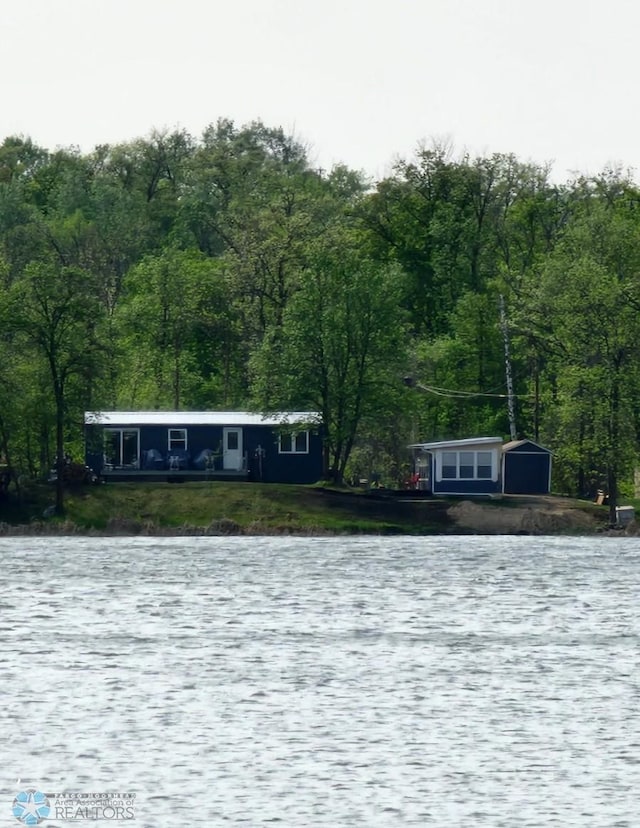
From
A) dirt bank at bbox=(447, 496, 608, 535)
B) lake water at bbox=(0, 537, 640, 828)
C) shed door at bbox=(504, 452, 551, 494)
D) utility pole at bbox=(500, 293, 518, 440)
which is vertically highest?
utility pole at bbox=(500, 293, 518, 440)

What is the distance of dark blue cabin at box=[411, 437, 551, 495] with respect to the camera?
344 ft

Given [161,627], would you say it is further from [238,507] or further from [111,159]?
[111,159]

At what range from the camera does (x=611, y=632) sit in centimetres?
4966

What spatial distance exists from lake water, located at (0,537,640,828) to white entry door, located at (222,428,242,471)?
37.8 m

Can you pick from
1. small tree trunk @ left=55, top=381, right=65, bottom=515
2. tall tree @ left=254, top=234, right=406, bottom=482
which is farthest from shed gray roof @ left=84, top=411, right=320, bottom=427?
small tree trunk @ left=55, top=381, right=65, bottom=515

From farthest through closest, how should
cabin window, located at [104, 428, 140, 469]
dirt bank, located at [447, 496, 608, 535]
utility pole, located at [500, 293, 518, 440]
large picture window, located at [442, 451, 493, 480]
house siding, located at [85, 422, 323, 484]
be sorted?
utility pole, located at [500, 293, 518, 440] < house siding, located at [85, 422, 323, 484] < cabin window, located at [104, 428, 140, 469] < large picture window, located at [442, 451, 493, 480] < dirt bank, located at [447, 496, 608, 535]

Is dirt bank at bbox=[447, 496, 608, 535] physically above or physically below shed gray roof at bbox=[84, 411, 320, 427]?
below

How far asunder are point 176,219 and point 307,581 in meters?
83.9

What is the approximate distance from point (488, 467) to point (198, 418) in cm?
1753

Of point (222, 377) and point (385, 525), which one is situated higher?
point (222, 377)

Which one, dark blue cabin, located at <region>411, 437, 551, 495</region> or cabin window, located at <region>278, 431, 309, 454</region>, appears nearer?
dark blue cabin, located at <region>411, 437, 551, 495</region>

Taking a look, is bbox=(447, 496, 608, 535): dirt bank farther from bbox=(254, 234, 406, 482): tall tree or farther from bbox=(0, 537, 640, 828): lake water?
bbox=(0, 537, 640, 828): lake water

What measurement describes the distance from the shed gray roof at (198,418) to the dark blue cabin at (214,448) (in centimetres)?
6

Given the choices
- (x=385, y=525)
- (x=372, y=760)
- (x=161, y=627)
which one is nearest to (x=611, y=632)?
(x=161, y=627)
